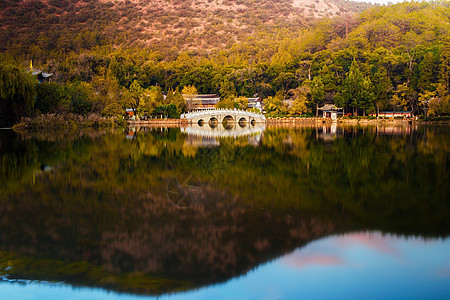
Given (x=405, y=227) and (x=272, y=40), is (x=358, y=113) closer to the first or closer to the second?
(x=405, y=227)

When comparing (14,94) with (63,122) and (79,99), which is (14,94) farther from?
(79,99)

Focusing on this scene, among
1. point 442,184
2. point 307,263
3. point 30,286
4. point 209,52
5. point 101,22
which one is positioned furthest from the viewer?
point 101,22

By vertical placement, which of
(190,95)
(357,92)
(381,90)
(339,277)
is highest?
(190,95)

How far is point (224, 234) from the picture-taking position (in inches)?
211

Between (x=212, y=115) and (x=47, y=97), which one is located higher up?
(x=47, y=97)

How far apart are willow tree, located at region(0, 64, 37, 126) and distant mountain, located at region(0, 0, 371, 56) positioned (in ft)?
219

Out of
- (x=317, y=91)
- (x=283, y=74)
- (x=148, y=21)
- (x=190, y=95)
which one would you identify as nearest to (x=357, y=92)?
(x=317, y=91)

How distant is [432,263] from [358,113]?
51.5 m

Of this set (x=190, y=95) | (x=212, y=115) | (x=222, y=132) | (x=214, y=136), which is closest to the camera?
(x=214, y=136)

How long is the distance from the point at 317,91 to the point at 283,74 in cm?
1466

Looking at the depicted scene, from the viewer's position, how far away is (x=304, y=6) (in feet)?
467

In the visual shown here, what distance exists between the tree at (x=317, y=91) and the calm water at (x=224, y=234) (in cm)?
4232

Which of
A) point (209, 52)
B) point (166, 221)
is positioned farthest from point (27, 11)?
point (166, 221)

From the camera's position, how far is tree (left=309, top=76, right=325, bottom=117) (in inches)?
2024
